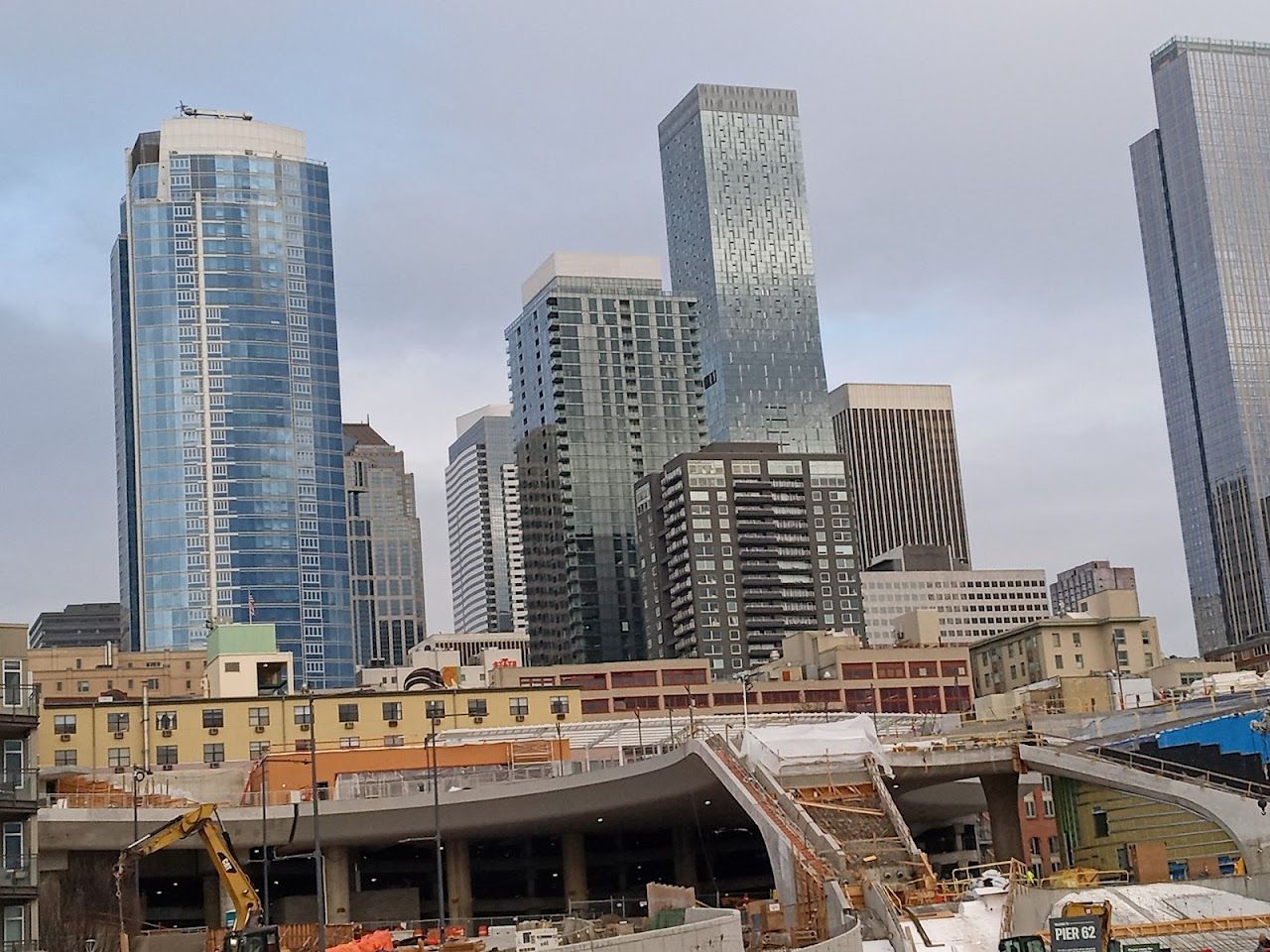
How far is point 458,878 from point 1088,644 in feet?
283

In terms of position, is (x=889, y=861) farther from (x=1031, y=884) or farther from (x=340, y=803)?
(x=340, y=803)

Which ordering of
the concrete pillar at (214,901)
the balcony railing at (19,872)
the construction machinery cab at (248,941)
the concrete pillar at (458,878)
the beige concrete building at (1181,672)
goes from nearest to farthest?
1. the construction machinery cab at (248,941)
2. the balcony railing at (19,872)
3. the concrete pillar at (214,901)
4. the concrete pillar at (458,878)
5. the beige concrete building at (1181,672)

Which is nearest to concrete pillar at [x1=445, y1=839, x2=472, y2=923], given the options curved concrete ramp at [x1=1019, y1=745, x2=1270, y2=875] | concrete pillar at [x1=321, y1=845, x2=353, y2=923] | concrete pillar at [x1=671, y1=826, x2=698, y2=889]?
concrete pillar at [x1=321, y1=845, x2=353, y2=923]

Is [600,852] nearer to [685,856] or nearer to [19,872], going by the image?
[685,856]

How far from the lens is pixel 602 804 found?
9862 centimetres

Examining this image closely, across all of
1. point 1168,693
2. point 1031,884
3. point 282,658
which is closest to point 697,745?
point 1031,884

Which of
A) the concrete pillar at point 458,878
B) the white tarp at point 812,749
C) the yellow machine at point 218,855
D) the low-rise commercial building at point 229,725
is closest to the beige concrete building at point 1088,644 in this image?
the low-rise commercial building at point 229,725

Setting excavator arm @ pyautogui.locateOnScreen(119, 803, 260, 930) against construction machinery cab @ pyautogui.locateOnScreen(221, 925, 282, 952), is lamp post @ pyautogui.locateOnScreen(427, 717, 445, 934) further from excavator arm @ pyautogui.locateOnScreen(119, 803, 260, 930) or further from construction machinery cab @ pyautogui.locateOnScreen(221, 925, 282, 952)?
construction machinery cab @ pyautogui.locateOnScreen(221, 925, 282, 952)

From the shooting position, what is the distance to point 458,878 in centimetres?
10531

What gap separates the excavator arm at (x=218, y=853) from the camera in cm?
6850

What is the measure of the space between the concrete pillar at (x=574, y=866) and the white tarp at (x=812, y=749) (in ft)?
76.2

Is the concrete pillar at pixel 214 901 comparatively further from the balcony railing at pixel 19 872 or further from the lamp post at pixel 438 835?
the balcony railing at pixel 19 872

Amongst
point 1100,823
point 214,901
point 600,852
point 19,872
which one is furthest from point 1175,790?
point 214,901

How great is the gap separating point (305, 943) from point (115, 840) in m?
20.5
